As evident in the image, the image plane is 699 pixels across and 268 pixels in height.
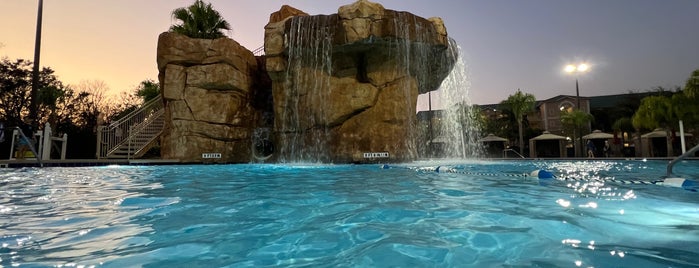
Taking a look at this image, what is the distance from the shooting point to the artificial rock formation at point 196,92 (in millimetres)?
15688

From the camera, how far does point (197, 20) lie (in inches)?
885

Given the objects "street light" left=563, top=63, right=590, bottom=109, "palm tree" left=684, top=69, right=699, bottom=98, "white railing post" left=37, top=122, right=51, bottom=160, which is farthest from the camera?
"street light" left=563, top=63, right=590, bottom=109

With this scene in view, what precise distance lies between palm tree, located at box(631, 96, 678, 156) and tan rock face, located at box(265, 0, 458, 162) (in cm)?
1775

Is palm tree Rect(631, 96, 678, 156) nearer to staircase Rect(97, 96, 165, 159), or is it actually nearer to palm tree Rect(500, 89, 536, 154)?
palm tree Rect(500, 89, 536, 154)

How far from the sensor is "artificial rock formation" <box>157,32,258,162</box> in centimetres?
1569

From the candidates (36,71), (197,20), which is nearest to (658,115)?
(197,20)

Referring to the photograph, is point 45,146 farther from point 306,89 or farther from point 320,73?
point 320,73

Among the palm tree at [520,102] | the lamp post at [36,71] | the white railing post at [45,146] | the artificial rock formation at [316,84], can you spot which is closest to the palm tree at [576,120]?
the palm tree at [520,102]

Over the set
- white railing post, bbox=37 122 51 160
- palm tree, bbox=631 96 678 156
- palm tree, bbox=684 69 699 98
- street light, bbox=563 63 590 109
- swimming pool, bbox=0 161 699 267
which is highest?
street light, bbox=563 63 590 109

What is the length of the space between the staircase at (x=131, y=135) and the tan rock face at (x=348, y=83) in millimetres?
8059

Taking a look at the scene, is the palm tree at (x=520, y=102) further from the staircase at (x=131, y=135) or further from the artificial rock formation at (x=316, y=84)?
the staircase at (x=131, y=135)

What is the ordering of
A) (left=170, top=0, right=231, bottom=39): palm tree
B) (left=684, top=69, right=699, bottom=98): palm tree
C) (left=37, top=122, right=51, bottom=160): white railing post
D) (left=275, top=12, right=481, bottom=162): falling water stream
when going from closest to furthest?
(left=275, top=12, right=481, bottom=162): falling water stream, (left=37, top=122, right=51, bottom=160): white railing post, (left=684, top=69, right=699, bottom=98): palm tree, (left=170, top=0, right=231, bottom=39): palm tree

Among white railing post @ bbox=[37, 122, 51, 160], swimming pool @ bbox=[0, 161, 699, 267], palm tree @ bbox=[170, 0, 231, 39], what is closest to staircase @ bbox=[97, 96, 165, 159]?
white railing post @ bbox=[37, 122, 51, 160]

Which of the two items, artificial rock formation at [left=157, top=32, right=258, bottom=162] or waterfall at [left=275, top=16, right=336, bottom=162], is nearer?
waterfall at [left=275, top=16, right=336, bottom=162]
